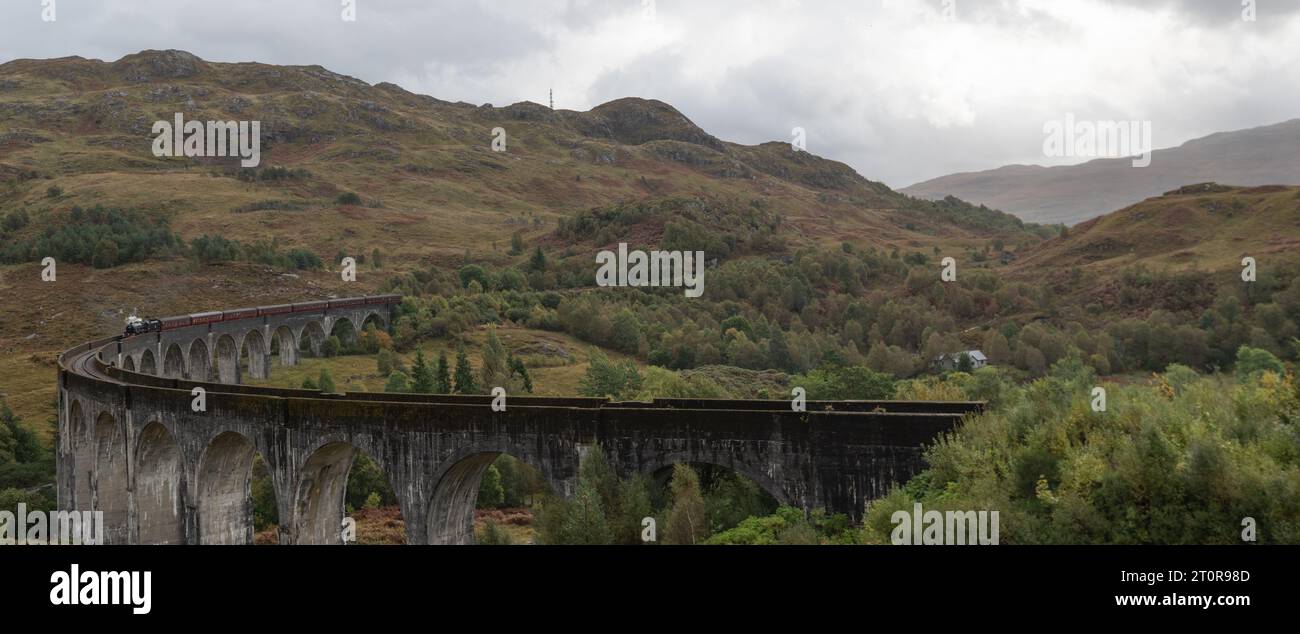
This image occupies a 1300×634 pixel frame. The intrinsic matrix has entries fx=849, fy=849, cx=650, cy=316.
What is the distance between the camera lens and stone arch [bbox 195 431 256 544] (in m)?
31.9

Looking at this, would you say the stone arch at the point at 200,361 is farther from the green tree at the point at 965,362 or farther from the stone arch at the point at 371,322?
the green tree at the point at 965,362

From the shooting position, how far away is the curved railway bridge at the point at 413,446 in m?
24.0

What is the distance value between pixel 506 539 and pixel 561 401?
6.35 metres

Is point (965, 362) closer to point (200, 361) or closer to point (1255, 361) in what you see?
point (1255, 361)

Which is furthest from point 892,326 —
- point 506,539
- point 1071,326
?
point 506,539

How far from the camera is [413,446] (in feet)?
88.8

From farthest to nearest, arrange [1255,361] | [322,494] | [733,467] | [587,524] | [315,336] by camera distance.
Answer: [315,336] < [1255,361] < [322,494] < [733,467] < [587,524]

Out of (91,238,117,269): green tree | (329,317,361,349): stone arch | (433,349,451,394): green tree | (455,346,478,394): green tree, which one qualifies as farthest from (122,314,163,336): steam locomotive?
(91,238,117,269): green tree

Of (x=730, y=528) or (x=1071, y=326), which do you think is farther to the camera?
(x=1071, y=326)

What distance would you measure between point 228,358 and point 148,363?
12.2 m

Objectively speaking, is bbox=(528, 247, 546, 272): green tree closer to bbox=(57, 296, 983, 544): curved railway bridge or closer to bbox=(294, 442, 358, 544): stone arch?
bbox=(57, 296, 983, 544): curved railway bridge

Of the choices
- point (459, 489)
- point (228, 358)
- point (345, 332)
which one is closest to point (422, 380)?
point (228, 358)

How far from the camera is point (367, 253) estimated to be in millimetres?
143125
